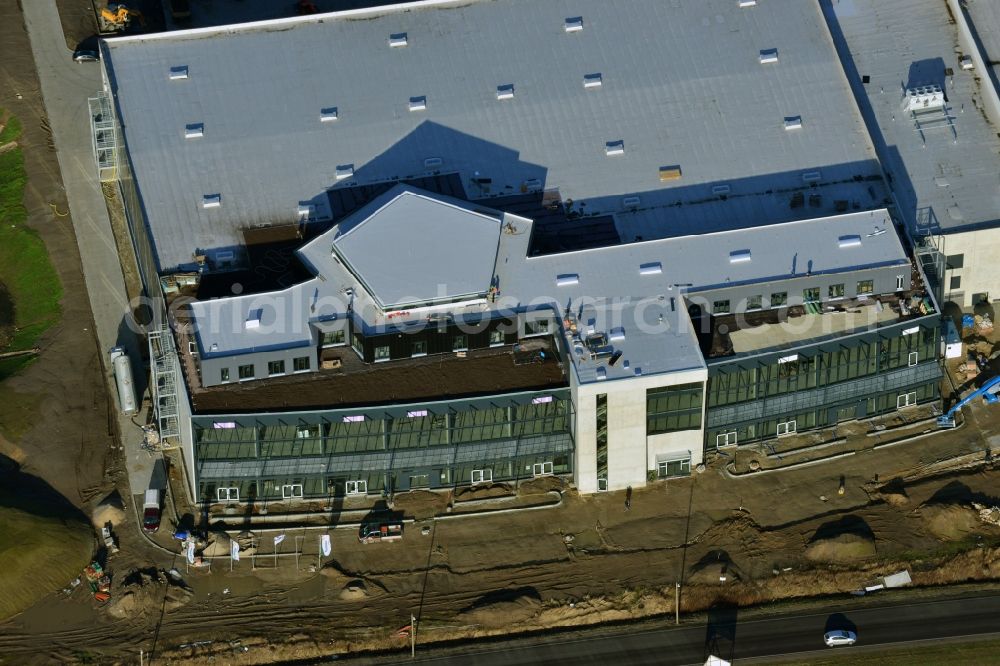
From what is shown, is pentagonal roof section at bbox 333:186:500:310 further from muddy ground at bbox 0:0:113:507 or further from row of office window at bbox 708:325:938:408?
muddy ground at bbox 0:0:113:507

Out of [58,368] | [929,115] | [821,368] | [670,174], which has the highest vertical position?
[929,115]

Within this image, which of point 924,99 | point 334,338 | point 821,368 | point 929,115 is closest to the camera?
point 334,338

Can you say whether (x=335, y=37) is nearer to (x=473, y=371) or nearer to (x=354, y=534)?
(x=473, y=371)

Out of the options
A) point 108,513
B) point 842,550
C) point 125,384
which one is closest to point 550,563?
point 842,550

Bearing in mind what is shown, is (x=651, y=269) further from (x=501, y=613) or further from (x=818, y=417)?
(x=501, y=613)

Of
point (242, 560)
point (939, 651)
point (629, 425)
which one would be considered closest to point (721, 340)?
point (629, 425)

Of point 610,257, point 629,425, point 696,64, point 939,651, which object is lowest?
point 939,651
